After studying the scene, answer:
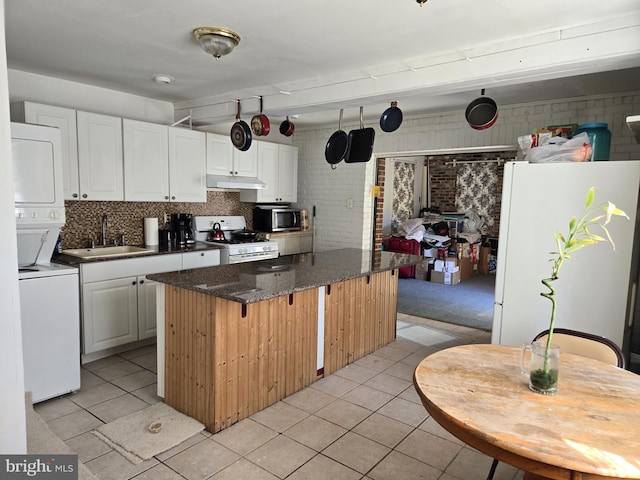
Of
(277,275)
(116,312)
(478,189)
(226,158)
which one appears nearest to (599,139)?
(277,275)

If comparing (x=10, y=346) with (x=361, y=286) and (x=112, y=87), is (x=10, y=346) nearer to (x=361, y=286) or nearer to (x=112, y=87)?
(x=361, y=286)

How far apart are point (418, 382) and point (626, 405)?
0.74m

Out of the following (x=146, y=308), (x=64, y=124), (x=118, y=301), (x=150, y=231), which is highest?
(x=64, y=124)

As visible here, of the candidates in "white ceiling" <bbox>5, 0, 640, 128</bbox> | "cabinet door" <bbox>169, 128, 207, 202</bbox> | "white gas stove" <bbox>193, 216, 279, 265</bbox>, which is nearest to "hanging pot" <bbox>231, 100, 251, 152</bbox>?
"white ceiling" <bbox>5, 0, 640, 128</bbox>

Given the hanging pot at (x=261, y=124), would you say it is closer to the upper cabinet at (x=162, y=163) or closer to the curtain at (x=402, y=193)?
the upper cabinet at (x=162, y=163)

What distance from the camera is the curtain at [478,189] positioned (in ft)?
27.6

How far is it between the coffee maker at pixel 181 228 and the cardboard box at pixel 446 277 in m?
4.14

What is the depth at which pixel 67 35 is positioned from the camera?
2.70 meters

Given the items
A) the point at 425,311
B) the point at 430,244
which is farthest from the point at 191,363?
the point at 430,244

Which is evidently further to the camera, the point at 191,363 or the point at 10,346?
the point at 191,363

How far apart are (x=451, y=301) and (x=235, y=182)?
11.0ft

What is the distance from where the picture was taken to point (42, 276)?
2729mm

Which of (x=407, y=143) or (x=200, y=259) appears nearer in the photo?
(x=200, y=259)

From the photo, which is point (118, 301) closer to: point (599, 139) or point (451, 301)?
point (599, 139)
